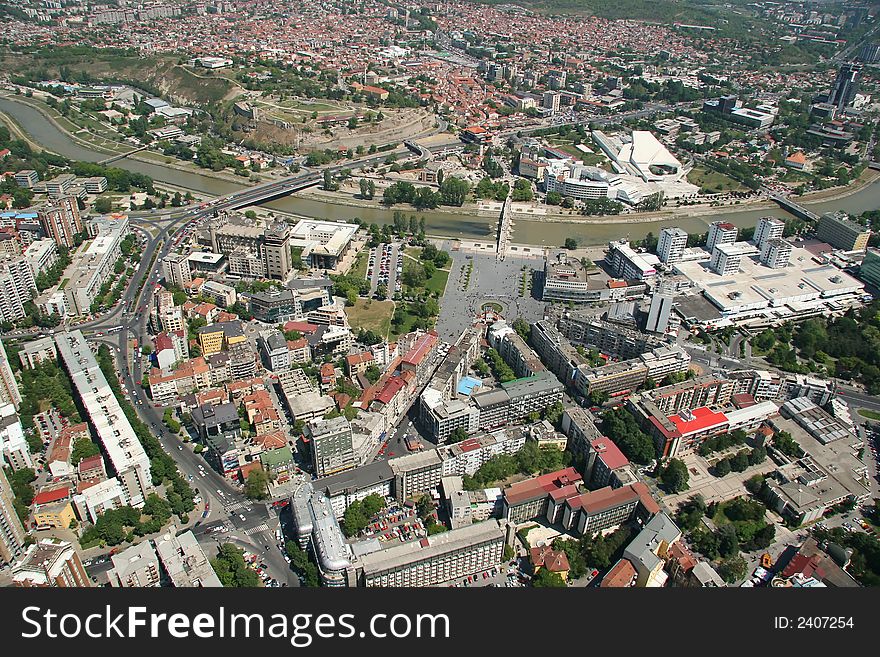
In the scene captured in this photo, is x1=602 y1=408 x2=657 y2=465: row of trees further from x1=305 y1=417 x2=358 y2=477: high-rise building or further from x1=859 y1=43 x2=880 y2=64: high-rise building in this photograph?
x1=859 y1=43 x2=880 y2=64: high-rise building

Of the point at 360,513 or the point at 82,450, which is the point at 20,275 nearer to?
the point at 82,450

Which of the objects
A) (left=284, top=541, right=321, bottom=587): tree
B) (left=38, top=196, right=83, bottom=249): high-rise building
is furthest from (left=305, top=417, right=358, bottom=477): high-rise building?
(left=38, top=196, right=83, bottom=249): high-rise building

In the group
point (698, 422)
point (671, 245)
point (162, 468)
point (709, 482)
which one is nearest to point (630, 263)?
point (671, 245)

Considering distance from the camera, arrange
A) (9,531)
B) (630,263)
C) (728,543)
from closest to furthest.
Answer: (9,531)
(728,543)
(630,263)

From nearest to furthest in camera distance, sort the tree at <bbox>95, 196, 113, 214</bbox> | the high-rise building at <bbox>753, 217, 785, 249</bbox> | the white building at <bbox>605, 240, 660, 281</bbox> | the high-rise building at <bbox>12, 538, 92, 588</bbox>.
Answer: the high-rise building at <bbox>12, 538, 92, 588</bbox>, the white building at <bbox>605, 240, 660, 281</bbox>, the high-rise building at <bbox>753, 217, 785, 249</bbox>, the tree at <bbox>95, 196, 113, 214</bbox>

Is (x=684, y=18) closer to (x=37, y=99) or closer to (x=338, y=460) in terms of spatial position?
(x=37, y=99)

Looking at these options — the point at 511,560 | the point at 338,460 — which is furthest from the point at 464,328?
the point at 511,560
